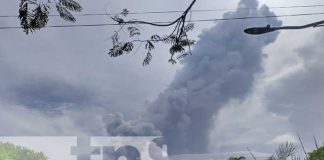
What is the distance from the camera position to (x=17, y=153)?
100625 mm

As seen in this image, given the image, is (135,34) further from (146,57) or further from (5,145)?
(5,145)

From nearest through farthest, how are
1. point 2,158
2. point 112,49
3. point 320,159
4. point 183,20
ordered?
point 183,20, point 112,49, point 320,159, point 2,158

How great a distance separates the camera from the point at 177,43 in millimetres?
11133

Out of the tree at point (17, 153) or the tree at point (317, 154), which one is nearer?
the tree at point (317, 154)

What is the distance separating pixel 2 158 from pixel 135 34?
9354 centimetres

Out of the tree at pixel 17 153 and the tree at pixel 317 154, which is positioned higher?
Answer: the tree at pixel 17 153

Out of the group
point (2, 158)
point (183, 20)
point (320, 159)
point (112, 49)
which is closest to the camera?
point (183, 20)

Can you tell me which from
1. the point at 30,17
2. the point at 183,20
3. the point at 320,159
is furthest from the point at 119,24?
the point at 320,159

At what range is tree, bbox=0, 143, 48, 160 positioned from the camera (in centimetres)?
10025

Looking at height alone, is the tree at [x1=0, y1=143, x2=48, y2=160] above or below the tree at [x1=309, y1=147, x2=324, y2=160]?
above

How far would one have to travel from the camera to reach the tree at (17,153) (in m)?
100

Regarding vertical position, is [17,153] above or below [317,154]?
above

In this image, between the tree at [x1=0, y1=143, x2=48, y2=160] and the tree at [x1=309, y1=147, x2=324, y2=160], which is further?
the tree at [x1=0, y1=143, x2=48, y2=160]

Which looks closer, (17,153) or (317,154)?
(317,154)
